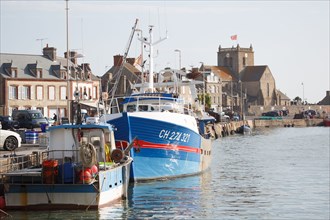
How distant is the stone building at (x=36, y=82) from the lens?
8350 cm

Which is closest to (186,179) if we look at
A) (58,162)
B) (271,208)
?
(271,208)

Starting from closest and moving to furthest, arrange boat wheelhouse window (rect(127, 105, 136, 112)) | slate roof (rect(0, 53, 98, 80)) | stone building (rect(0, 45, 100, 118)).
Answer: boat wheelhouse window (rect(127, 105, 136, 112)) → stone building (rect(0, 45, 100, 118)) → slate roof (rect(0, 53, 98, 80))

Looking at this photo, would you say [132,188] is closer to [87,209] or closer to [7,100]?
[87,209]

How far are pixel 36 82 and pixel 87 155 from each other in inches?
2286

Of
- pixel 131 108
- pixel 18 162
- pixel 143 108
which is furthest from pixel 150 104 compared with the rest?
pixel 18 162

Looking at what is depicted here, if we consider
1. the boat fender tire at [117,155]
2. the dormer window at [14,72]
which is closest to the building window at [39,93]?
the dormer window at [14,72]

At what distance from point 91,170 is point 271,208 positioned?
26.5 feet

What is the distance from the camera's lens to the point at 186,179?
136 feet

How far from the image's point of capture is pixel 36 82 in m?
85.8

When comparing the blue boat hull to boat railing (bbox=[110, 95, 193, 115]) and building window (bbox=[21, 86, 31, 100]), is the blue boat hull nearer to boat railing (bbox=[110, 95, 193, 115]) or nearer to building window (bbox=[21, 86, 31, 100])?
boat railing (bbox=[110, 95, 193, 115])

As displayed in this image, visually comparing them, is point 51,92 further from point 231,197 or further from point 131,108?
point 231,197

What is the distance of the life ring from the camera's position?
28.8 m

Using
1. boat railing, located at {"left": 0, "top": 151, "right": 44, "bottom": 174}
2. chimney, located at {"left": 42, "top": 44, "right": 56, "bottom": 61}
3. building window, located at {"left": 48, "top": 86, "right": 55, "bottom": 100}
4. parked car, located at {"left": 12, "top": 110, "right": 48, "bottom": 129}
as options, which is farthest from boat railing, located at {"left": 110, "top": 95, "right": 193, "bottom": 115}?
chimney, located at {"left": 42, "top": 44, "right": 56, "bottom": 61}

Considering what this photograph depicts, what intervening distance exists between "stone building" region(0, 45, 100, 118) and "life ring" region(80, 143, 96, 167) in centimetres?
5330
